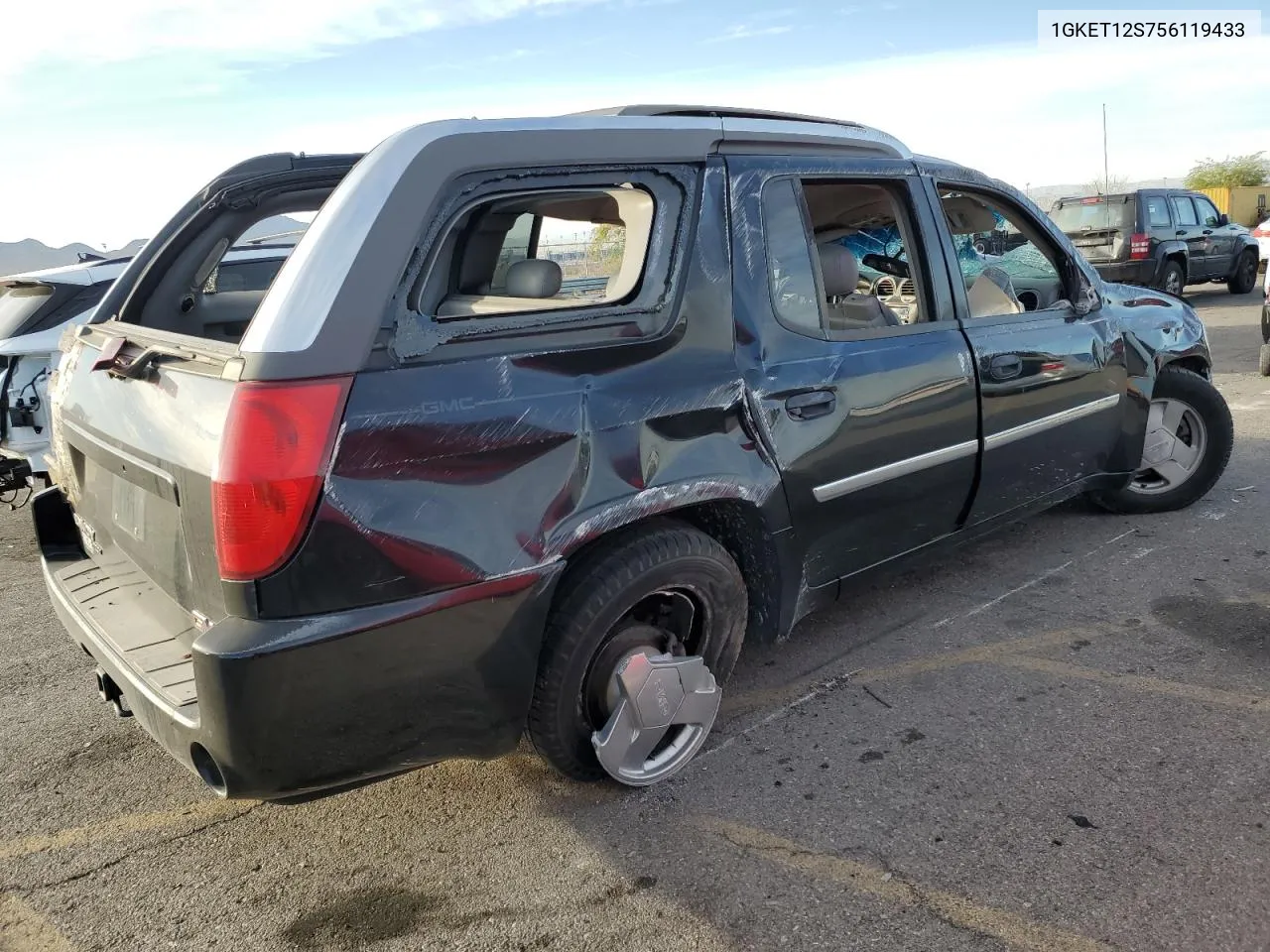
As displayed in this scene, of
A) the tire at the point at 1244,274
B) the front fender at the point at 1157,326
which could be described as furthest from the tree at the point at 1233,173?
the front fender at the point at 1157,326

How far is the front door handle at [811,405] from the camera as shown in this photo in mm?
2908

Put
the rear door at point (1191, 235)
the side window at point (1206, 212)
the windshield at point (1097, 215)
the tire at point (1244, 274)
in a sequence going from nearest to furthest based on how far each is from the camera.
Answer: the windshield at point (1097, 215), the rear door at point (1191, 235), the side window at point (1206, 212), the tire at point (1244, 274)

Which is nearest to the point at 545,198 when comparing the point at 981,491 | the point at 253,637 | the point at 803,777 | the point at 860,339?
the point at 860,339

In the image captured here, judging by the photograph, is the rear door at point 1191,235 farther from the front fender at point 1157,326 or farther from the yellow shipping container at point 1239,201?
the yellow shipping container at point 1239,201

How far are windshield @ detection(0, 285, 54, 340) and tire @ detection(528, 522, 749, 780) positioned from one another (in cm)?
415

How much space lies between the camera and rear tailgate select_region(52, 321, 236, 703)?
2.17m

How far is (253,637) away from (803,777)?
1591mm

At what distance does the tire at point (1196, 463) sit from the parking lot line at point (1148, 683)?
69.3 inches

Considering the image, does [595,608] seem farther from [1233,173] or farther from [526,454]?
[1233,173]

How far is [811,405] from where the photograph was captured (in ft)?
9.71

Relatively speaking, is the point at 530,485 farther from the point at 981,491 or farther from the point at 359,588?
the point at 981,491

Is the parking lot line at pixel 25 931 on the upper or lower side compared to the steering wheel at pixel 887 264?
lower

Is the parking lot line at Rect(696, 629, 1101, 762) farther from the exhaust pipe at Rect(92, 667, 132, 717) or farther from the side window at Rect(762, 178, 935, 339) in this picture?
the exhaust pipe at Rect(92, 667, 132, 717)

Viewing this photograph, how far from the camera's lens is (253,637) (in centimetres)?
203
